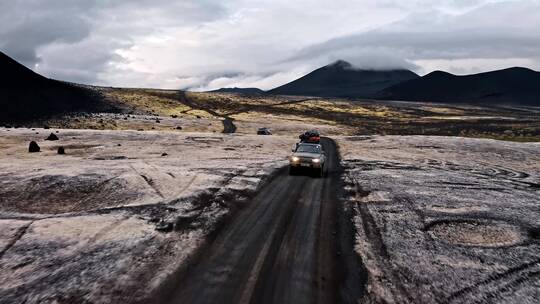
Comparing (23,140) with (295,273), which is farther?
(23,140)

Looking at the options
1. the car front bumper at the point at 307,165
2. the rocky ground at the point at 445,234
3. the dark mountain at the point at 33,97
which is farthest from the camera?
the dark mountain at the point at 33,97

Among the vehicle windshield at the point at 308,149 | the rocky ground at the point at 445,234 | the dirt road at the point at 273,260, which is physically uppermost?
the vehicle windshield at the point at 308,149

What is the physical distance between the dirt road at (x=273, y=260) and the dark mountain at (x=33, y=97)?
87.9m

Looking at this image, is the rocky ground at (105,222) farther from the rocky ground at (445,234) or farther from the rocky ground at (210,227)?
the rocky ground at (445,234)

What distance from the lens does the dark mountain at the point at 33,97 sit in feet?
316

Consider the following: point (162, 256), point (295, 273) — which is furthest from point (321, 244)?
point (162, 256)

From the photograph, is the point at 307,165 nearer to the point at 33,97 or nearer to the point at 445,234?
the point at 445,234

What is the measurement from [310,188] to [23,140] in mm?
37810

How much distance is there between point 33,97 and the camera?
368ft

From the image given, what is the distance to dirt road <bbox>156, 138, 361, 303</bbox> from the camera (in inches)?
384

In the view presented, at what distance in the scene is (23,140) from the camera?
47031mm

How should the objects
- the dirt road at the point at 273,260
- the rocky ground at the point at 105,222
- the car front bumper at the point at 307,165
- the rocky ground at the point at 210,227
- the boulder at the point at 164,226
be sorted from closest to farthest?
1. the dirt road at the point at 273,260
2. the rocky ground at the point at 105,222
3. the rocky ground at the point at 210,227
4. the boulder at the point at 164,226
5. the car front bumper at the point at 307,165

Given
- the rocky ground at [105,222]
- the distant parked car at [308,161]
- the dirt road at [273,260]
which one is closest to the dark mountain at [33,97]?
the rocky ground at [105,222]

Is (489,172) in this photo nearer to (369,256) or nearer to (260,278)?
(369,256)
